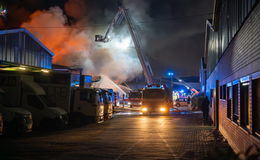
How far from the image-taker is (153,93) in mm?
28562

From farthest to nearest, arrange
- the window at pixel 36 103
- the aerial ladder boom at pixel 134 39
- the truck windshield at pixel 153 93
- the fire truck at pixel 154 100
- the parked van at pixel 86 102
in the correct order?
the aerial ladder boom at pixel 134 39 → the truck windshield at pixel 153 93 → the fire truck at pixel 154 100 → the parked van at pixel 86 102 → the window at pixel 36 103

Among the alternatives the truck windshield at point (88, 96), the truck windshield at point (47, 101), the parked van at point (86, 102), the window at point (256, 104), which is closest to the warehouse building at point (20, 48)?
the parked van at point (86, 102)

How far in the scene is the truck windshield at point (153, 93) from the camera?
28420 millimetres

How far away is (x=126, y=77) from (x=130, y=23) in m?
15.6

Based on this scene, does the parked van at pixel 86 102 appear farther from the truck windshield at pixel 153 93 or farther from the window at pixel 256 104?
the window at pixel 256 104

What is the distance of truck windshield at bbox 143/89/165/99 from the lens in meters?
28.4

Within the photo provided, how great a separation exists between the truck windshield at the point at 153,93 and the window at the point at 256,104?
834 inches

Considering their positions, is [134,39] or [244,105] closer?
[244,105]

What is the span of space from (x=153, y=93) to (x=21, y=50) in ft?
40.6

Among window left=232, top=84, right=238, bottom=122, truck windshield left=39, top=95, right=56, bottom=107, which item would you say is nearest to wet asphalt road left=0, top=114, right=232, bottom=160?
window left=232, top=84, right=238, bottom=122

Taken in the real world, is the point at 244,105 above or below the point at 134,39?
below

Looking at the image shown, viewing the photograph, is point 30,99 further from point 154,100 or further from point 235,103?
point 154,100

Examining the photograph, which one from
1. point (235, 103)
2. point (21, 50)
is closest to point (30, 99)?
point (235, 103)

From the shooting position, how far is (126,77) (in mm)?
56750
